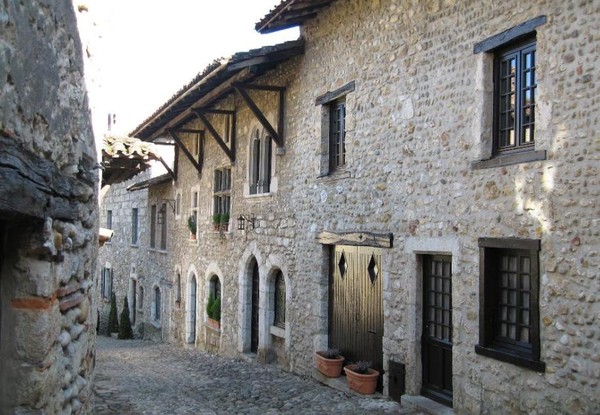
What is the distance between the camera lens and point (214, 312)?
1459 cm

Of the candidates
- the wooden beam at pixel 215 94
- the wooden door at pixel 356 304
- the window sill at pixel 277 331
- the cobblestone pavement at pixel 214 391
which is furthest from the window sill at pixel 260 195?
the cobblestone pavement at pixel 214 391

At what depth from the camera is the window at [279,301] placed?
461 inches

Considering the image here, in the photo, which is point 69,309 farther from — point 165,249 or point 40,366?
point 165,249

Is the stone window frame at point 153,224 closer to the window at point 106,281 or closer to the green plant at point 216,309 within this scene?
the window at point 106,281

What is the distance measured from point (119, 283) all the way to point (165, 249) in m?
5.33

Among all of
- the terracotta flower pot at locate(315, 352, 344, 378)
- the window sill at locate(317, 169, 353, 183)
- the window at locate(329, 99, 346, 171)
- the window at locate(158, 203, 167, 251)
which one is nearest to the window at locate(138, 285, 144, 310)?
the window at locate(158, 203, 167, 251)

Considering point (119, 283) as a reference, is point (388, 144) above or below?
above

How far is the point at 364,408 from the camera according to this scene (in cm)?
794

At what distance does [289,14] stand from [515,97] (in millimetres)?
4678

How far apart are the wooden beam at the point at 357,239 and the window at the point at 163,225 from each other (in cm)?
1018

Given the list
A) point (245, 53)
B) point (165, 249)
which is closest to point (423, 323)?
point (245, 53)

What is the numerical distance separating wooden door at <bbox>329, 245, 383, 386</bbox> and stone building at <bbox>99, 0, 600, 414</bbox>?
0.10 ft

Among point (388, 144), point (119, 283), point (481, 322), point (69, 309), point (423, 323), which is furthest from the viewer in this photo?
point (119, 283)

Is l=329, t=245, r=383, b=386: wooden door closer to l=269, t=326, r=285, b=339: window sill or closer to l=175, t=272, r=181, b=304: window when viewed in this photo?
l=269, t=326, r=285, b=339: window sill
